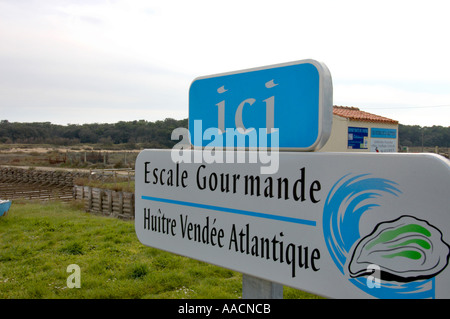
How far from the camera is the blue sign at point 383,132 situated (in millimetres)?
20578

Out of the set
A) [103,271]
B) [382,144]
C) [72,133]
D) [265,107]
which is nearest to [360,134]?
[382,144]

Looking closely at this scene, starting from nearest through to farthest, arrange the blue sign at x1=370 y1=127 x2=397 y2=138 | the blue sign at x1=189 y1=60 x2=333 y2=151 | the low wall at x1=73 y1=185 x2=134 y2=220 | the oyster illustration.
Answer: the oyster illustration < the blue sign at x1=189 y1=60 x2=333 y2=151 < the low wall at x1=73 y1=185 x2=134 y2=220 < the blue sign at x1=370 y1=127 x2=397 y2=138

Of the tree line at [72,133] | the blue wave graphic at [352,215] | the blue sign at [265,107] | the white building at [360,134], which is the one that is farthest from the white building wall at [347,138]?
the tree line at [72,133]

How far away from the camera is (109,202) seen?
672 inches

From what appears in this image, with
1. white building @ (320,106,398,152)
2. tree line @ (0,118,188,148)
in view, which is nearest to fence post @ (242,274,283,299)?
white building @ (320,106,398,152)

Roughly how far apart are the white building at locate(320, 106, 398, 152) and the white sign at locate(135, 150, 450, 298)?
16.6 meters

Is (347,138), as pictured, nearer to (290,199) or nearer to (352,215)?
(290,199)

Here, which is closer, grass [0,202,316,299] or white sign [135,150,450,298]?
white sign [135,150,450,298]

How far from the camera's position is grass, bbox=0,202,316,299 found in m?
3.78

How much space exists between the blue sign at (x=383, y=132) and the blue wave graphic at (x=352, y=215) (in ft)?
67.6

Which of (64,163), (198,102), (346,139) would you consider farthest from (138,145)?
(198,102)

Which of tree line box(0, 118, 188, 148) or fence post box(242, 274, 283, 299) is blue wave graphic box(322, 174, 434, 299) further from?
tree line box(0, 118, 188, 148)

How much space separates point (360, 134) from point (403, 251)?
1970 cm

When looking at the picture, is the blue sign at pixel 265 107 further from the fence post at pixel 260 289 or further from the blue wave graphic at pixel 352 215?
the fence post at pixel 260 289
